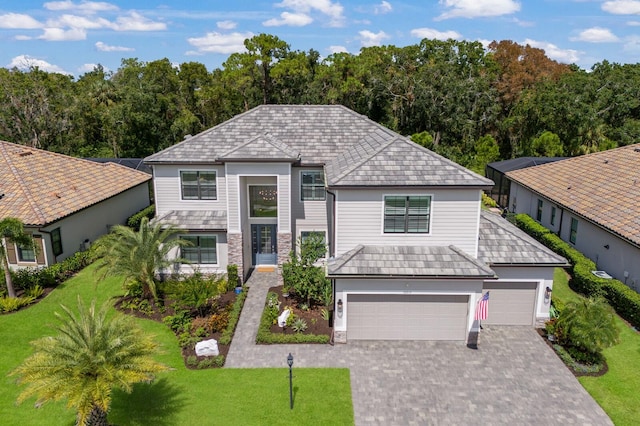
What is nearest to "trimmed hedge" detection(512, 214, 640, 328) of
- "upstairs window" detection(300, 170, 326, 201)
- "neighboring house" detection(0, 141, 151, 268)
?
"upstairs window" detection(300, 170, 326, 201)

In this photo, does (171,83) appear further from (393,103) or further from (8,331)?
(8,331)

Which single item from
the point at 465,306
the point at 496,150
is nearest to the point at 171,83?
the point at 496,150

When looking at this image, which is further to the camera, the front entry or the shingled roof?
the front entry

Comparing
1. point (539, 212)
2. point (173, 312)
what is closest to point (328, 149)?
point (173, 312)

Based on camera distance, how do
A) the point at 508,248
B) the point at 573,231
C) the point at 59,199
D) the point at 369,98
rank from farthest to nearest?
the point at 369,98
the point at 573,231
the point at 59,199
the point at 508,248

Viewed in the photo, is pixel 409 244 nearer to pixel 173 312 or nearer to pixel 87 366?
pixel 173 312

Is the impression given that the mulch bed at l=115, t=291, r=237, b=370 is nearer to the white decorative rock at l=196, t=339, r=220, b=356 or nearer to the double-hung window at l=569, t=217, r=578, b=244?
the white decorative rock at l=196, t=339, r=220, b=356

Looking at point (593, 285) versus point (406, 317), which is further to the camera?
point (593, 285)
